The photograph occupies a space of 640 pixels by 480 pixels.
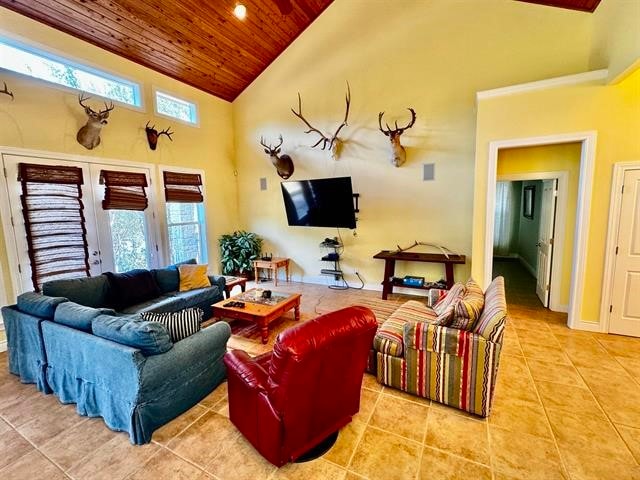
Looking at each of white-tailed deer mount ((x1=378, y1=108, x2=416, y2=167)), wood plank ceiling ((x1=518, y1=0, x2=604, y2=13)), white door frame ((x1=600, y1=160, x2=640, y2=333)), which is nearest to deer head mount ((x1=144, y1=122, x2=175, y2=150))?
white-tailed deer mount ((x1=378, y1=108, x2=416, y2=167))

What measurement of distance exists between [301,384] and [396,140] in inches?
168

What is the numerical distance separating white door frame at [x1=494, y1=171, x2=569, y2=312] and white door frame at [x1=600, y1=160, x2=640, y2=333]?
59 cm

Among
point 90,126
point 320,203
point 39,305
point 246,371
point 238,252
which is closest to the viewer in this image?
point 246,371

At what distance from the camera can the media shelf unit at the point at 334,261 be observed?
5809 mm

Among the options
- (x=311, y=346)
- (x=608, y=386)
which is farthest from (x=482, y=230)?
(x=311, y=346)

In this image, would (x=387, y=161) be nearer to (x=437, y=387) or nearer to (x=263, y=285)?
(x=263, y=285)

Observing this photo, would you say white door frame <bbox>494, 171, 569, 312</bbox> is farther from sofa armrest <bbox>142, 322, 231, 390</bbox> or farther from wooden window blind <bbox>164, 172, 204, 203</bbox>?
wooden window blind <bbox>164, 172, 204, 203</bbox>

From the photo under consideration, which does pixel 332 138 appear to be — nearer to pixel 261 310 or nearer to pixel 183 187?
pixel 183 187

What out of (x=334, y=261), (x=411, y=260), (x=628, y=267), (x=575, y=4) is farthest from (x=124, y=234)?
(x=575, y=4)

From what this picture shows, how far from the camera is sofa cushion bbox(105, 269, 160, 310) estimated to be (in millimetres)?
3686

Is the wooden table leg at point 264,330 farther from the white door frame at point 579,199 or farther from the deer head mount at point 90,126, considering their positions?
the deer head mount at point 90,126

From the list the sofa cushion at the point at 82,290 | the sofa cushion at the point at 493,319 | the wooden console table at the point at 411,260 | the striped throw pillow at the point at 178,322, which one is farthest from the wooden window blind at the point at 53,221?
the sofa cushion at the point at 493,319

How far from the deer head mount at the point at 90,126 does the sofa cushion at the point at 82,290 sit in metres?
2.00

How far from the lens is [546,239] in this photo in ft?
14.5
